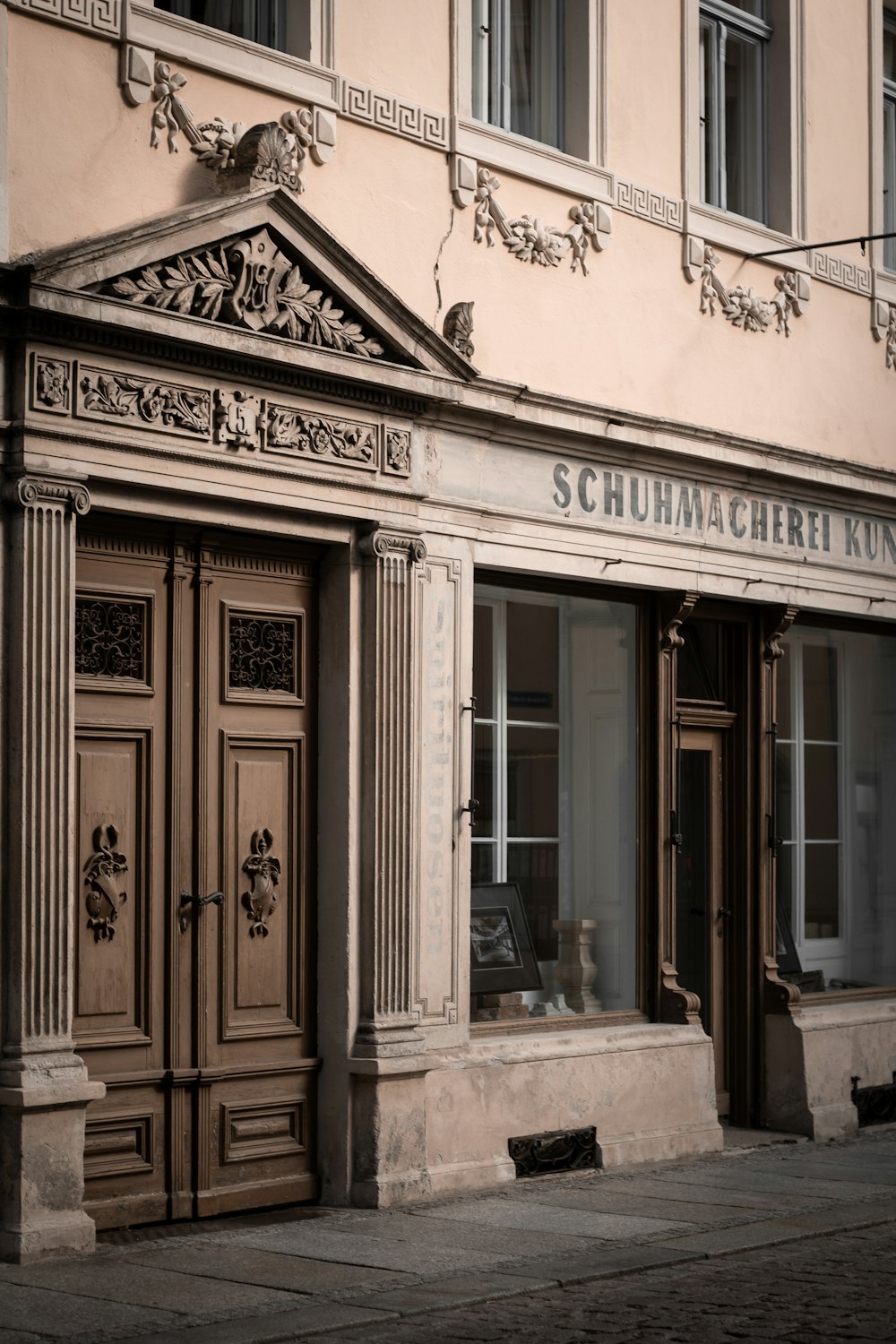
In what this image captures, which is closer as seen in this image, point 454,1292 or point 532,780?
point 454,1292

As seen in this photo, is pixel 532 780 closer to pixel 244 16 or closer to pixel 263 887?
pixel 263 887

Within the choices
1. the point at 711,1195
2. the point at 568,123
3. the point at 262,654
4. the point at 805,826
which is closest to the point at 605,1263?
the point at 711,1195

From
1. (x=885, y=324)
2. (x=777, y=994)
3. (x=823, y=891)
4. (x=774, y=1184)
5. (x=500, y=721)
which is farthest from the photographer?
(x=885, y=324)

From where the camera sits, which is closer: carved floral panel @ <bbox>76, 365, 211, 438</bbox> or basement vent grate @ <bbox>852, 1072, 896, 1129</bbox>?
carved floral panel @ <bbox>76, 365, 211, 438</bbox>

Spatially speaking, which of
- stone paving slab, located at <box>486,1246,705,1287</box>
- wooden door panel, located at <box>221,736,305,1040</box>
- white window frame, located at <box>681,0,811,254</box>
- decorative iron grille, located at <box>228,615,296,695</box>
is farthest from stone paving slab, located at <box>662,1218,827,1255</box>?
white window frame, located at <box>681,0,811,254</box>

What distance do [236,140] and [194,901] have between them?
11.0ft

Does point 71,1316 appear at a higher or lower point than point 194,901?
lower

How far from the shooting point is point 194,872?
8.83 meters

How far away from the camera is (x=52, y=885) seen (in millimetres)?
7914

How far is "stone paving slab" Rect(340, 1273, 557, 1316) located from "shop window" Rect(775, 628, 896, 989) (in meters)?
5.58

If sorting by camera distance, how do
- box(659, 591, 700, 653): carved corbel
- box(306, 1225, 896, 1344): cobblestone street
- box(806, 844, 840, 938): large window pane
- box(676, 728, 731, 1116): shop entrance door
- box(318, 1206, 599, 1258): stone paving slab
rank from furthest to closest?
box(806, 844, 840, 938): large window pane < box(676, 728, 731, 1116): shop entrance door < box(659, 591, 700, 653): carved corbel < box(318, 1206, 599, 1258): stone paving slab < box(306, 1225, 896, 1344): cobblestone street

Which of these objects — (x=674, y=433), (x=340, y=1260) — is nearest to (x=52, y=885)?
(x=340, y=1260)

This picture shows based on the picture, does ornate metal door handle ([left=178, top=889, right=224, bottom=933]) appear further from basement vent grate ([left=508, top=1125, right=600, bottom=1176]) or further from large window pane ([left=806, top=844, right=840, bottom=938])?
large window pane ([left=806, top=844, right=840, bottom=938])

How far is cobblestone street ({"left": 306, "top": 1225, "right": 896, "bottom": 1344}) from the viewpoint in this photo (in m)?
6.66
